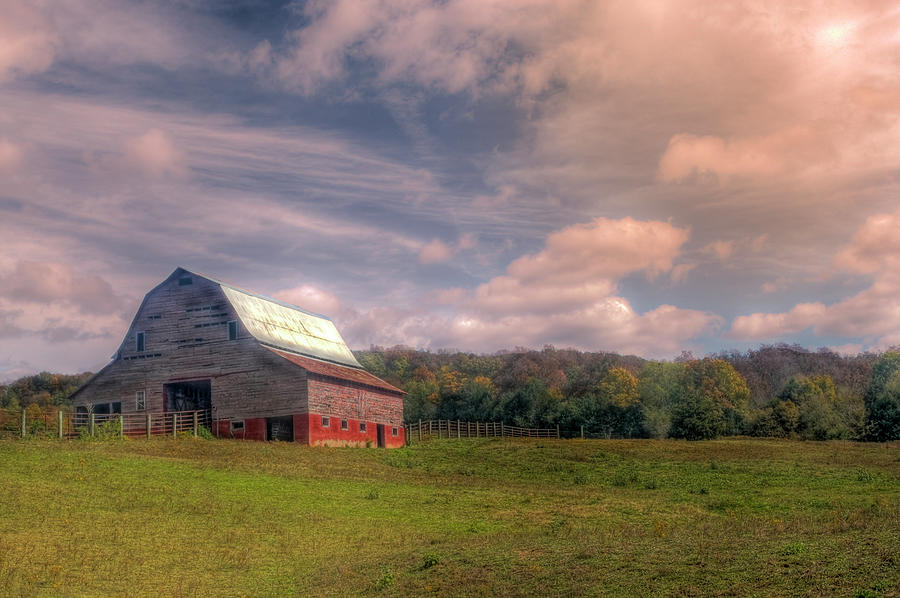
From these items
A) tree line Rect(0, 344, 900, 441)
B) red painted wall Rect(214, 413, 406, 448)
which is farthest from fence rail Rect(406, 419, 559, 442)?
red painted wall Rect(214, 413, 406, 448)

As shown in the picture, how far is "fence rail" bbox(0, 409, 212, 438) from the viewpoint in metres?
44.8

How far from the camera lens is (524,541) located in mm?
22453

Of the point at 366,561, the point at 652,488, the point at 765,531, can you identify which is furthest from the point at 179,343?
the point at 765,531

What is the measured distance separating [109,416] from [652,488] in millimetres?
36648

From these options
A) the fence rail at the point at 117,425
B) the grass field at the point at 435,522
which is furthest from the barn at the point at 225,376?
the grass field at the point at 435,522

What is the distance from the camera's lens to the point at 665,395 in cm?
9475

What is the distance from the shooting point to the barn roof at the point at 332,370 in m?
53.3

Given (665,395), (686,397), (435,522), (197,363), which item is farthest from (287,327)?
(665,395)

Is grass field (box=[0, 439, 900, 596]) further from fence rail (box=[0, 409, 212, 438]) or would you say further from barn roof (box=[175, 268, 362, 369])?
barn roof (box=[175, 268, 362, 369])

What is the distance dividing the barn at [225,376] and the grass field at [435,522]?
655 cm

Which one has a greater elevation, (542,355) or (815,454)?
(542,355)

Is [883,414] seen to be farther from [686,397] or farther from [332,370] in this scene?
[332,370]

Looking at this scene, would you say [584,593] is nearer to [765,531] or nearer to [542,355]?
[765,531]

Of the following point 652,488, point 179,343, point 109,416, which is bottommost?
point 652,488
